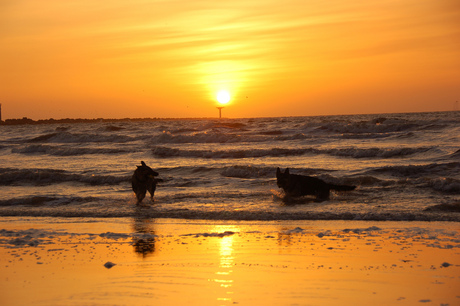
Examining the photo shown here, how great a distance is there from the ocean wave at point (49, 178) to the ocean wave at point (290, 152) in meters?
8.87

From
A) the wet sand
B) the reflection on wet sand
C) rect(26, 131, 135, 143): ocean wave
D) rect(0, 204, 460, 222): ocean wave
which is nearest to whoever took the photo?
the wet sand

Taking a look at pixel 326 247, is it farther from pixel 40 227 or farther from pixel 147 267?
pixel 40 227

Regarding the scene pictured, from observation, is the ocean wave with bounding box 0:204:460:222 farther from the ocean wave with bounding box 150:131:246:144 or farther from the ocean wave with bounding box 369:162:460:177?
the ocean wave with bounding box 150:131:246:144

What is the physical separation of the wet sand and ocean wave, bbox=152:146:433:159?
13741mm

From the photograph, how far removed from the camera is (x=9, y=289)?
5.54 meters

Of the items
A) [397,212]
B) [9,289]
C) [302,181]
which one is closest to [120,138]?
[302,181]

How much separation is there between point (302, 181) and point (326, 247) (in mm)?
5000

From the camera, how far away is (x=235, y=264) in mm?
6445

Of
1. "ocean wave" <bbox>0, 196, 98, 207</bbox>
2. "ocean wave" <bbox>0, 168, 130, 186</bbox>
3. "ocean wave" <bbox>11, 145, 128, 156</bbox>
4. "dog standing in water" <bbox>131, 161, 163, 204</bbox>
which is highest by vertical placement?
"dog standing in water" <bbox>131, 161, 163, 204</bbox>

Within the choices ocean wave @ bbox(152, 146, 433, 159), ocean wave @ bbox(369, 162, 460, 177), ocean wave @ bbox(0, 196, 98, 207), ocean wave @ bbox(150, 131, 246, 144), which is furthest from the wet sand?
ocean wave @ bbox(150, 131, 246, 144)

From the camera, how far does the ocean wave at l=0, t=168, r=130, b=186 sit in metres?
16.9

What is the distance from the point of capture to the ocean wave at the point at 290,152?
2252 centimetres

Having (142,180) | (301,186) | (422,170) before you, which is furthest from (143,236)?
(422,170)

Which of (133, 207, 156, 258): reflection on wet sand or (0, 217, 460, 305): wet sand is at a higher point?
(0, 217, 460, 305): wet sand
